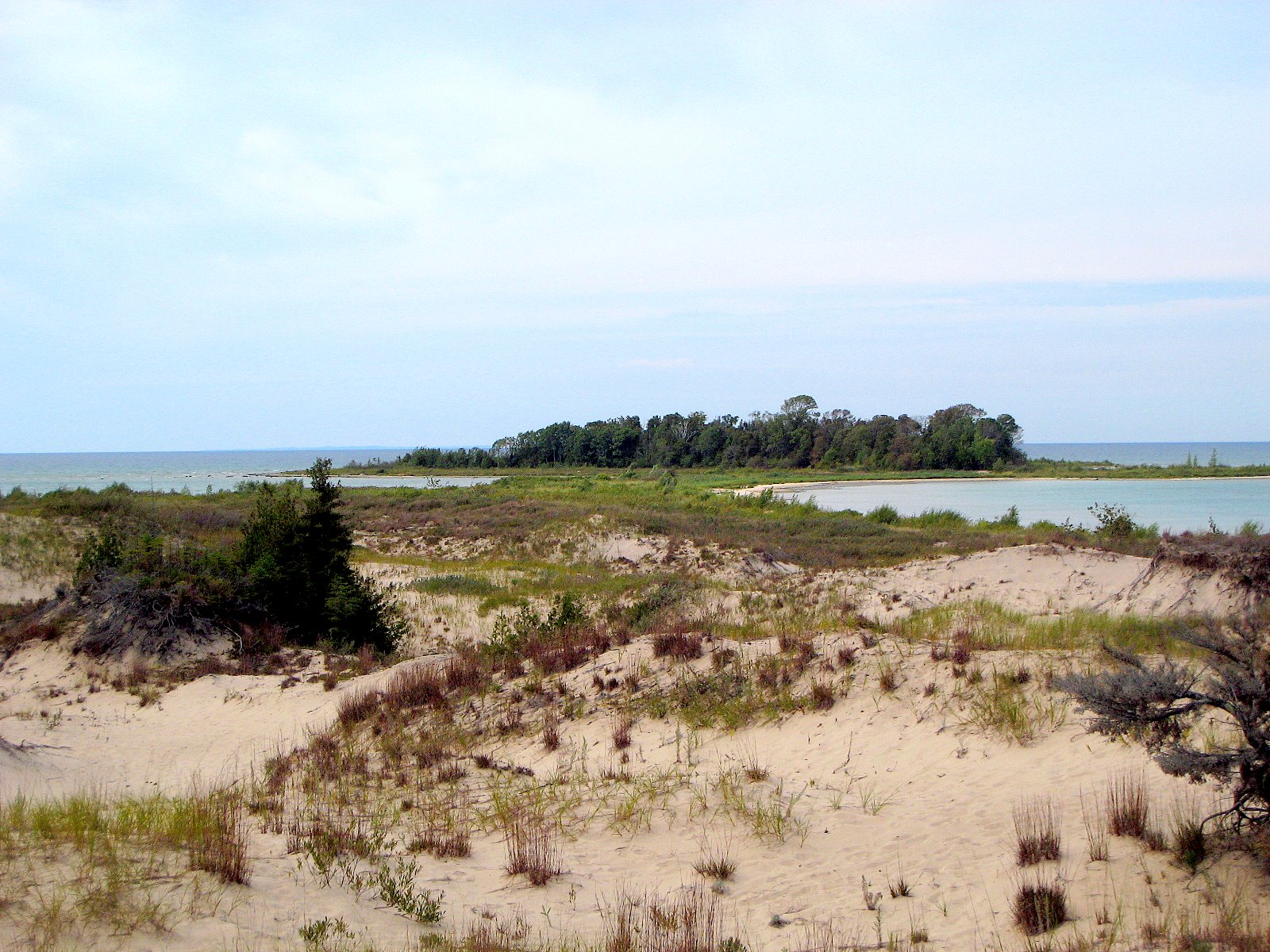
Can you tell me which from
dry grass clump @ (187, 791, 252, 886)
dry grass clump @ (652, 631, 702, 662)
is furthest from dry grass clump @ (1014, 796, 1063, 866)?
dry grass clump @ (187, 791, 252, 886)

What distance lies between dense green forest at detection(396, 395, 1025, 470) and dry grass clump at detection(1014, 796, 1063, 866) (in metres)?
104

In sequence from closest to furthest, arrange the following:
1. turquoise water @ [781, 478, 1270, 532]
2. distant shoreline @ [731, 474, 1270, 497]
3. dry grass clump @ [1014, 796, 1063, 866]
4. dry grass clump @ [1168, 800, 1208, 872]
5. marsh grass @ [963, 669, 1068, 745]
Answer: dry grass clump @ [1168, 800, 1208, 872]
dry grass clump @ [1014, 796, 1063, 866]
marsh grass @ [963, 669, 1068, 745]
turquoise water @ [781, 478, 1270, 532]
distant shoreline @ [731, 474, 1270, 497]

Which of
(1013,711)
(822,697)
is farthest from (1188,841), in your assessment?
(822,697)

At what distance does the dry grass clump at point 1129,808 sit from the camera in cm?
578

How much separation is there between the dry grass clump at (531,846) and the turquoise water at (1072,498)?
3880 cm

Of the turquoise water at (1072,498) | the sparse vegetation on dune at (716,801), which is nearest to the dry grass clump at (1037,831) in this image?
the sparse vegetation on dune at (716,801)

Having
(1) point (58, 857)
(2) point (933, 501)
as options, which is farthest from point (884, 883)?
(2) point (933, 501)

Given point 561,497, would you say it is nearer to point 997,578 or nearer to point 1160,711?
point 997,578

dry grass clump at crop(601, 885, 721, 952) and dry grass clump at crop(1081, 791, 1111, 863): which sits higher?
dry grass clump at crop(1081, 791, 1111, 863)

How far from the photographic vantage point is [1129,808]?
5988 mm

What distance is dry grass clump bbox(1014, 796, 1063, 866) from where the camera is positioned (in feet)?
18.7

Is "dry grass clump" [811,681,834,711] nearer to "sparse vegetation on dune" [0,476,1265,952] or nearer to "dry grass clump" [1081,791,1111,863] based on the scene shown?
"sparse vegetation on dune" [0,476,1265,952]

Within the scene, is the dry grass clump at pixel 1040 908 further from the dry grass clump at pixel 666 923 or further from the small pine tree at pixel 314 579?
the small pine tree at pixel 314 579

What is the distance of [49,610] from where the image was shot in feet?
52.3
